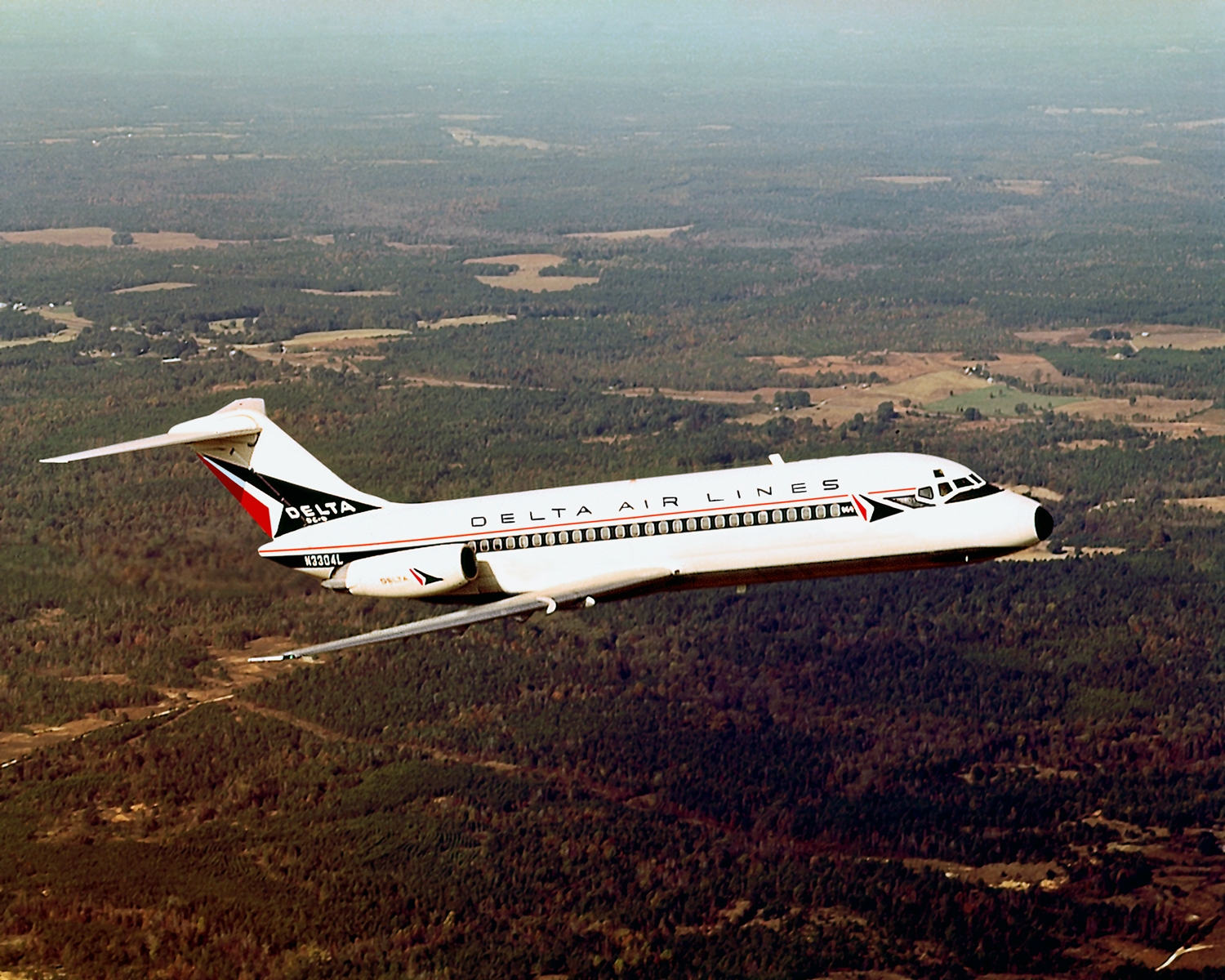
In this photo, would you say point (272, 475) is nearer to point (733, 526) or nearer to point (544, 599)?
point (544, 599)

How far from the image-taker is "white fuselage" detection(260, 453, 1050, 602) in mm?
74875

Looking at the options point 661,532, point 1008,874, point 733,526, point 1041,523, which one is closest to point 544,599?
point 661,532

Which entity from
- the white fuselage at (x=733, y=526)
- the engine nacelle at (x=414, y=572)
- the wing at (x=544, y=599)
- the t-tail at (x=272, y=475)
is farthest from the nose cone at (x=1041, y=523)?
the t-tail at (x=272, y=475)

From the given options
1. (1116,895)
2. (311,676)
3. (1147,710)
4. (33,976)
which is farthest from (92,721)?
(1147,710)

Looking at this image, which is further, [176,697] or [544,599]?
[176,697]

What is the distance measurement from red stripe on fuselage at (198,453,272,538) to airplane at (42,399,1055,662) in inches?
76.4

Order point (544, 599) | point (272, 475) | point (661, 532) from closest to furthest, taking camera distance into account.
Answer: point (544, 599)
point (661, 532)
point (272, 475)

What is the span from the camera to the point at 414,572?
249 feet

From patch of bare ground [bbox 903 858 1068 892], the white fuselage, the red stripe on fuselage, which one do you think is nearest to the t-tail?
the red stripe on fuselage

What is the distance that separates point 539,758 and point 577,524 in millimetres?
110125

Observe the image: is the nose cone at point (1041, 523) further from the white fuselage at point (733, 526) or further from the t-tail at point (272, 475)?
the t-tail at point (272, 475)

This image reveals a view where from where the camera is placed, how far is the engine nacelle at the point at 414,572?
75125 mm

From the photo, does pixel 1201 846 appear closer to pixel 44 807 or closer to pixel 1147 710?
pixel 1147 710

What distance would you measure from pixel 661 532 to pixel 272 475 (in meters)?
17.5
